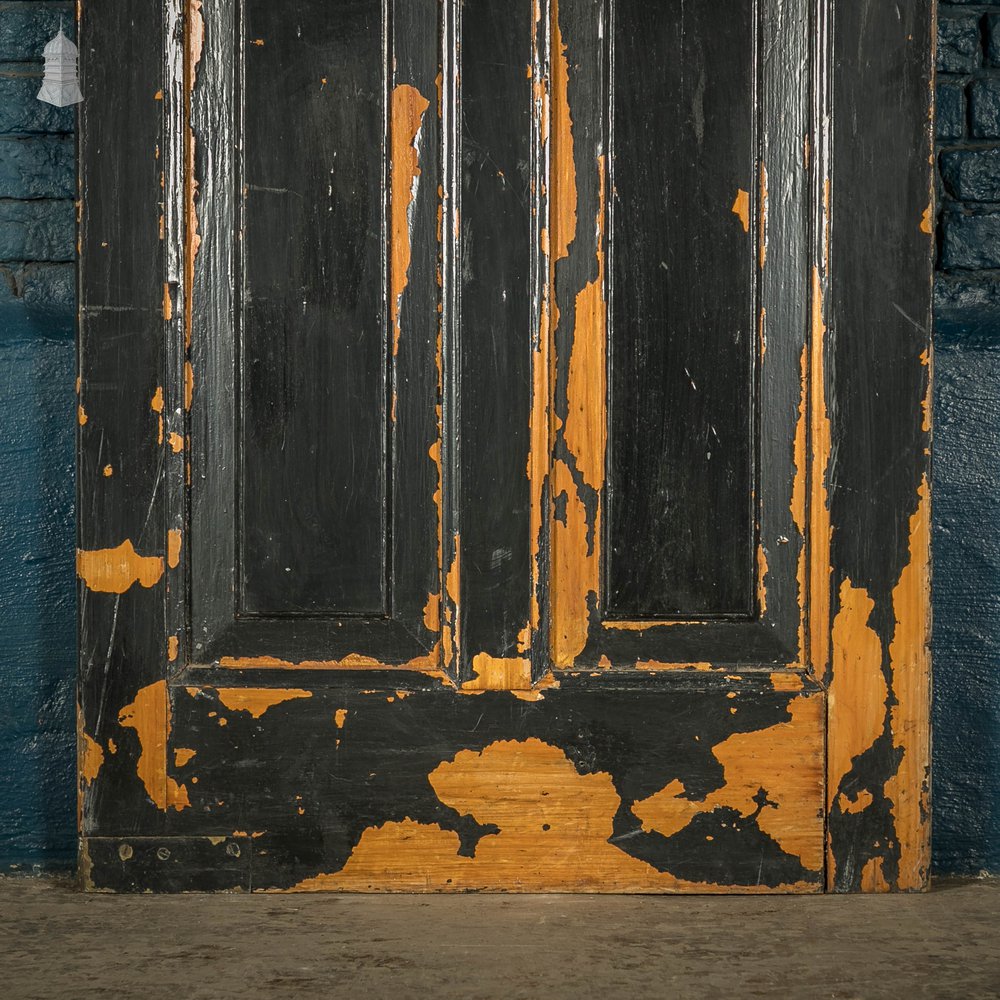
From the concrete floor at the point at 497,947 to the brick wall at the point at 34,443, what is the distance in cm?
20

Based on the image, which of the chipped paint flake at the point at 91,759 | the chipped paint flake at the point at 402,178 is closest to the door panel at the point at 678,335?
the chipped paint flake at the point at 402,178

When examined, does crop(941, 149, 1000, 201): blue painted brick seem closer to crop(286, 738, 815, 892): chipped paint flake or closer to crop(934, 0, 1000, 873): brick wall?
crop(934, 0, 1000, 873): brick wall

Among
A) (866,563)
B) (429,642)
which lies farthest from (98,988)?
(866,563)

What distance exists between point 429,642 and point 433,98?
85cm

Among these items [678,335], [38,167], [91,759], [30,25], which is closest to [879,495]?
[678,335]

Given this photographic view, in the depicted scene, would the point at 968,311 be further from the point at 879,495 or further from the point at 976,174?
the point at 879,495

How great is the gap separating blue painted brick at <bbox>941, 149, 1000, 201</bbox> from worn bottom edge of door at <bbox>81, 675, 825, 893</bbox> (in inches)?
35.8

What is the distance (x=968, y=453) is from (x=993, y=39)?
0.72 m

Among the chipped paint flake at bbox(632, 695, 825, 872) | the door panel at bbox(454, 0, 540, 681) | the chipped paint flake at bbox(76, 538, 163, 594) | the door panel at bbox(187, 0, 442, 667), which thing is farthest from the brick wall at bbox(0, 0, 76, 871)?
the chipped paint flake at bbox(632, 695, 825, 872)

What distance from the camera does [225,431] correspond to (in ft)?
5.41

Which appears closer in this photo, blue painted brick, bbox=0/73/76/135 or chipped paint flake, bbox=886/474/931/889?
chipped paint flake, bbox=886/474/931/889

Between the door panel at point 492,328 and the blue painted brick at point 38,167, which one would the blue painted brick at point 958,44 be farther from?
the blue painted brick at point 38,167

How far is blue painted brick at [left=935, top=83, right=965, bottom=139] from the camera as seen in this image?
1807 millimetres

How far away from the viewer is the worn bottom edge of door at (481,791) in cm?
162
